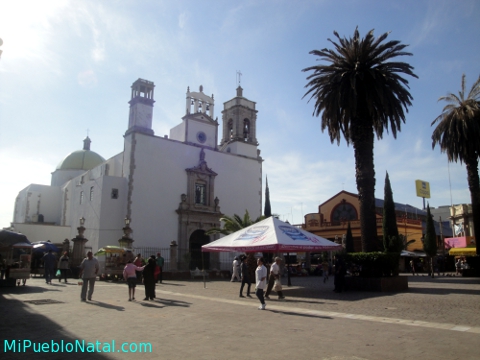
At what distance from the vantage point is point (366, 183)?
18.7 metres

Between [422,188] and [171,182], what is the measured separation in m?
51.6

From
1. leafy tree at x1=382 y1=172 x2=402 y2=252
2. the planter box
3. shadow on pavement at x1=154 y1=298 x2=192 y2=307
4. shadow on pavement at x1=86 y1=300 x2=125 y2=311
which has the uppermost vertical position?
leafy tree at x1=382 y1=172 x2=402 y2=252

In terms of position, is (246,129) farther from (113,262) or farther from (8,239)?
(8,239)

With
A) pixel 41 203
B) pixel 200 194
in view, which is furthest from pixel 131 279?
pixel 41 203

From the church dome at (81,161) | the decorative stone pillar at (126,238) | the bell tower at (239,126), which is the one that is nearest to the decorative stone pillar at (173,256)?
the decorative stone pillar at (126,238)

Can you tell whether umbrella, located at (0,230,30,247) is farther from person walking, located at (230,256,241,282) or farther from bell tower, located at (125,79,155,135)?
bell tower, located at (125,79,155,135)

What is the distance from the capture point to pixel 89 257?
12.8 meters

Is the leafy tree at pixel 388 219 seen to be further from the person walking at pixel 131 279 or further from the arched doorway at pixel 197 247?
the person walking at pixel 131 279

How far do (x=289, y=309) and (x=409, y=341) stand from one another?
15.4ft

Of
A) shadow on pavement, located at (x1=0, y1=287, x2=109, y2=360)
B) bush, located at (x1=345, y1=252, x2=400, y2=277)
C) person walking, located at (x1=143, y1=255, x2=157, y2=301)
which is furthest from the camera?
bush, located at (x1=345, y1=252, x2=400, y2=277)

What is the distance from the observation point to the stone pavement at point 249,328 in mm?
6258

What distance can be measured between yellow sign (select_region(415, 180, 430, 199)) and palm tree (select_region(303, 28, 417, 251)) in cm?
5186

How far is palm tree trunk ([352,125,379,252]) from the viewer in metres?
18.3

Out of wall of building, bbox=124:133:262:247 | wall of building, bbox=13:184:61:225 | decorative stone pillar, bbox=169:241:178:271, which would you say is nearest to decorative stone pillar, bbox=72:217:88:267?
wall of building, bbox=124:133:262:247
